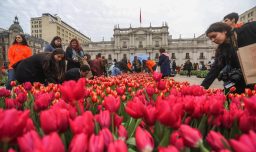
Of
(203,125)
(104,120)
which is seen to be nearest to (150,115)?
(104,120)

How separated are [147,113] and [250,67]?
2.06 meters

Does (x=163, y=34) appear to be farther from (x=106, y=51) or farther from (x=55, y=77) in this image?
(x=55, y=77)

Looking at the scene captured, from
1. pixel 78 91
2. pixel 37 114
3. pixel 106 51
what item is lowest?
pixel 37 114

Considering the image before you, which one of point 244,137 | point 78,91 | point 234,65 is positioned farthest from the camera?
point 234,65

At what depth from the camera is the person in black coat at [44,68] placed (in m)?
4.06

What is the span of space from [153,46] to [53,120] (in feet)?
233

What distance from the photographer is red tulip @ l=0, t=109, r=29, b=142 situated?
640mm

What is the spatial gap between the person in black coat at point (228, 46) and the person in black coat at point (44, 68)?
80.8 inches

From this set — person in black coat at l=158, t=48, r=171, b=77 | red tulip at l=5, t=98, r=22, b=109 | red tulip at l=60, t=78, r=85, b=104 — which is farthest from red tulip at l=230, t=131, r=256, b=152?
person in black coat at l=158, t=48, r=171, b=77

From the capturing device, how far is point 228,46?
10.8 ft

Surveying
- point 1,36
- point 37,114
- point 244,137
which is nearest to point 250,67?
point 37,114

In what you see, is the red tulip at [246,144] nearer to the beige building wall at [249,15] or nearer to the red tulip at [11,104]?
the red tulip at [11,104]

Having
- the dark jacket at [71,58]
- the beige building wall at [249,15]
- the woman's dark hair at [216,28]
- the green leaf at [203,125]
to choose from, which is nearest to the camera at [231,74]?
the woman's dark hair at [216,28]

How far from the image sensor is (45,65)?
4090mm
